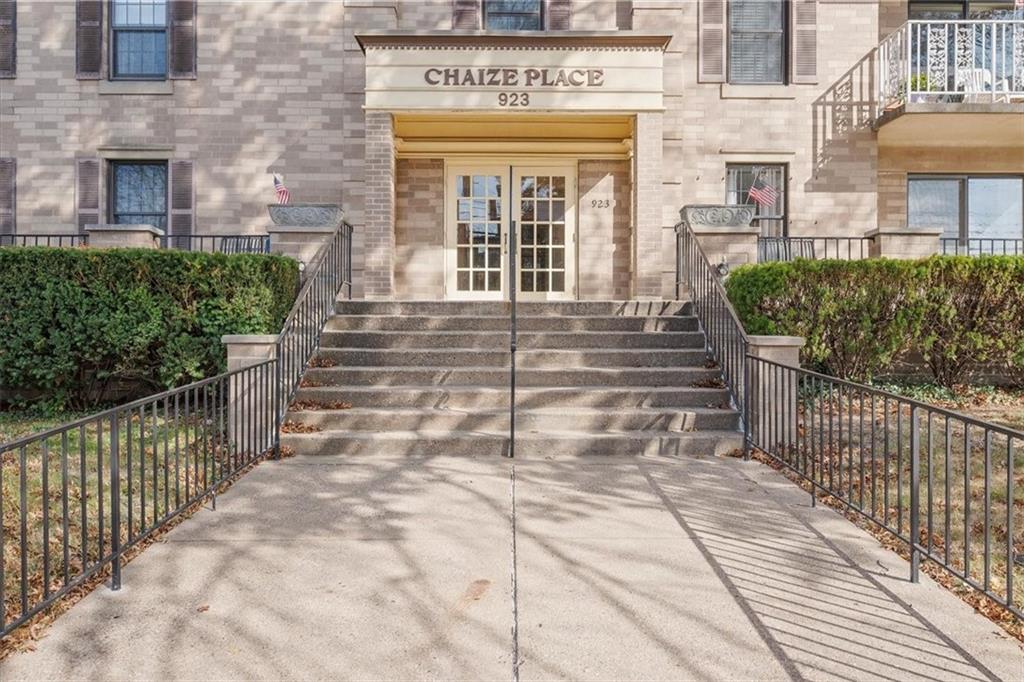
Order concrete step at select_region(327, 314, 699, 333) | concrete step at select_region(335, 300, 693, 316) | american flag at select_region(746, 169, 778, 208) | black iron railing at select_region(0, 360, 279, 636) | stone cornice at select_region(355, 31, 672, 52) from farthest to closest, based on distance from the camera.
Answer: american flag at select_region(746, 169, 778, 208)
stone cornice at select_region(355, 31, 672, 52)
concrete step at select_region(335, 300, 693, 316)
concrete step at select_region(327, 314, 699, 333)
black iron railing at select_region(0, 360, 279, 636)

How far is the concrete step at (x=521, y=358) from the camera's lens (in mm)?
7672

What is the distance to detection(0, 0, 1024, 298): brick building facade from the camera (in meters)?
11.6

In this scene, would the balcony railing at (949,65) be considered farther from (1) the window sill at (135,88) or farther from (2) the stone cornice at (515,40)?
(1) the window sill at (135,88)

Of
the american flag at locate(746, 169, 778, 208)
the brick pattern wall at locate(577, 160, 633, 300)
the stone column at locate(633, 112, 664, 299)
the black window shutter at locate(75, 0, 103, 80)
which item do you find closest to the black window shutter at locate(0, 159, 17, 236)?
the black window shutter at locate(75, 0, 103, 80)

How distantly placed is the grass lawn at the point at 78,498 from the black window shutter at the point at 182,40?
7.08 metres

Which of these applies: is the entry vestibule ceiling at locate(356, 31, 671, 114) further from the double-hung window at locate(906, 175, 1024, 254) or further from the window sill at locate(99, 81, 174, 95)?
the double-hung window at locate(906, 175, 1024, 254)

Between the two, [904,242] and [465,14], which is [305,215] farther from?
[904,242]

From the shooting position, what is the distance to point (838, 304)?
7984 mm

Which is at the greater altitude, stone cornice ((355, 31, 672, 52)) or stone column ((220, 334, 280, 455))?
stone cornice ((355, 31, 672, 52))

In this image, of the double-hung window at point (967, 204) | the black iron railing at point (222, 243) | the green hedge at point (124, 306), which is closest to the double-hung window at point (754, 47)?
the double-hung window at point (967, 204)

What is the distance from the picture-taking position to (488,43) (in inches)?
407

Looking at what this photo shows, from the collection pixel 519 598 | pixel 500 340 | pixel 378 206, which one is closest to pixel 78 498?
pixel 519 598

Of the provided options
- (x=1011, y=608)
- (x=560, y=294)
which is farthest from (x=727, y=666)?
(x=560, y=294)

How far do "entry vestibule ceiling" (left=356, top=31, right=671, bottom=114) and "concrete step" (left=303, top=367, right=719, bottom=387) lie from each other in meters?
4.94
